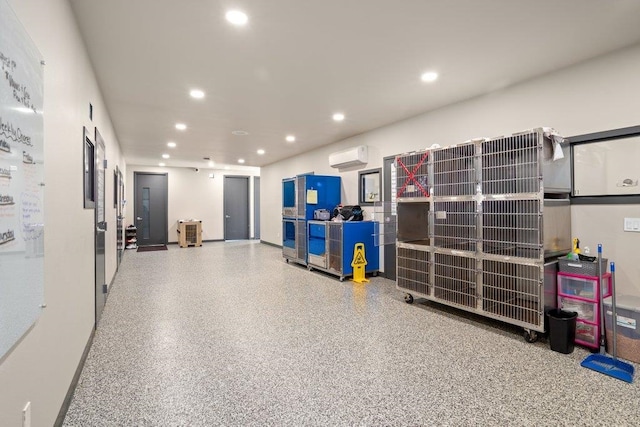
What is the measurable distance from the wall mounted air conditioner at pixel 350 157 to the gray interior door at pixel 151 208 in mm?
6732

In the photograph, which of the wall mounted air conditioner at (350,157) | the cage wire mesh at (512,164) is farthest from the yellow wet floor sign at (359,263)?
the cage wire mesh at (512,164)

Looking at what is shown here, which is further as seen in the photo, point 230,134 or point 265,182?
point 265,182

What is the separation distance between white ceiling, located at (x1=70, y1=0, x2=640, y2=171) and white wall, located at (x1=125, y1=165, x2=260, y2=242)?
6.12 metres

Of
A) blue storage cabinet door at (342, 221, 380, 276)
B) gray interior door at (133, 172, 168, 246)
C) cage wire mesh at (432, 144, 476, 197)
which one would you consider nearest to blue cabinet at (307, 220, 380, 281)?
blue storage cabinet door at (342, 221, 380, 276)

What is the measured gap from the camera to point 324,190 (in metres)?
6.70

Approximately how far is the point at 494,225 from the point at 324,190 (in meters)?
3.83

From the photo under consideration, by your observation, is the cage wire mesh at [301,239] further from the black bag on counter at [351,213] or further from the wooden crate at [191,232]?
the wooden crate at [191,232]

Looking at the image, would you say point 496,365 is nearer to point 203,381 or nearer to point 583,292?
point 583,292

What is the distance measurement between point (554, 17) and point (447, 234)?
2.21 m

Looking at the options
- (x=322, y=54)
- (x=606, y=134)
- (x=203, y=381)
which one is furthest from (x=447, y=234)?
(x=203, y=381)

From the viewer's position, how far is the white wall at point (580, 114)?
9.81 ft

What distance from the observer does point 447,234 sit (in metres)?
3.79

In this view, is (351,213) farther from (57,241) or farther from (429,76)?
(57,241)

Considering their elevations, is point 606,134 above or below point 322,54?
below
